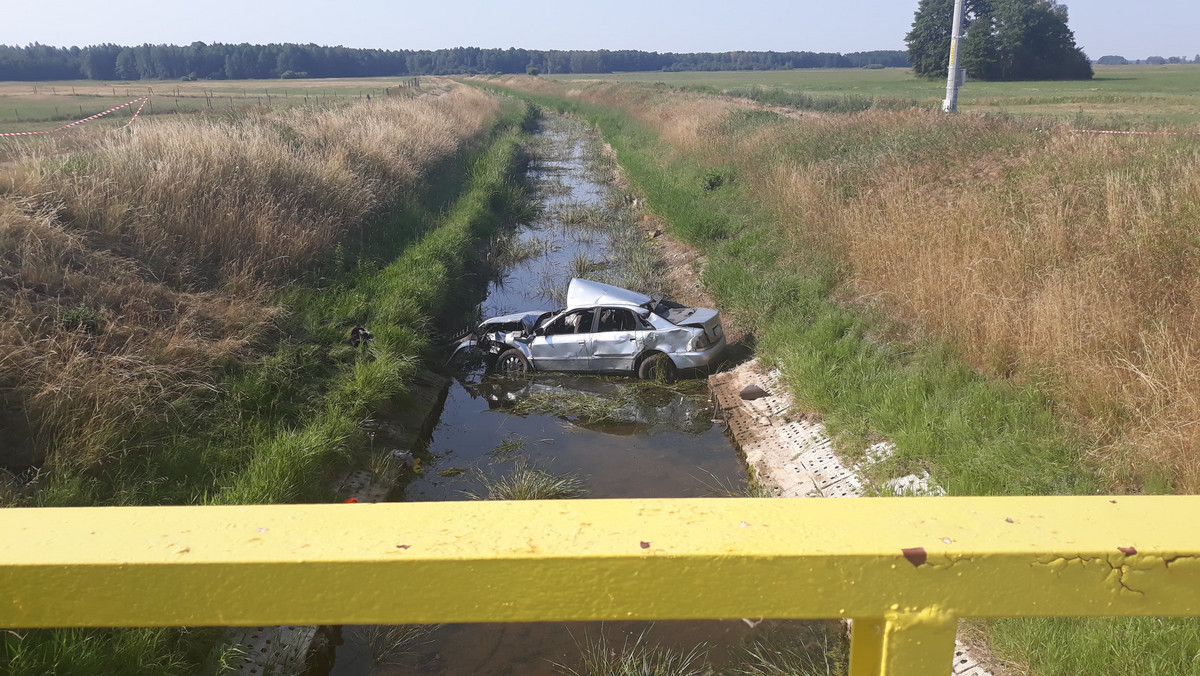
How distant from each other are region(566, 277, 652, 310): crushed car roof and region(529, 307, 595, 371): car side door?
18 cm

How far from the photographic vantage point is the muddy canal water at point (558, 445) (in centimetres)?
551

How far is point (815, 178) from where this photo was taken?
14.7 m

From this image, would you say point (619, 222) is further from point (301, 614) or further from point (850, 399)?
point (301, 614)

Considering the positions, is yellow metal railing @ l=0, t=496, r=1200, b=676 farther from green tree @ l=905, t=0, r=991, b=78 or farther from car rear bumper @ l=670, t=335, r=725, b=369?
green tree @ l=905, t=0, r=991, b=78

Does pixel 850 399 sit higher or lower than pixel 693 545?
lower

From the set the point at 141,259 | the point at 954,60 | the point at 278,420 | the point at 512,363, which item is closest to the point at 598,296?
the point at 512,363

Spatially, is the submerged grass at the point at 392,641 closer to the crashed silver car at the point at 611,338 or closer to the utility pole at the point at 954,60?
the crashed silver car at the point at 611,338

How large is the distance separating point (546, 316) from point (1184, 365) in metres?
7.93

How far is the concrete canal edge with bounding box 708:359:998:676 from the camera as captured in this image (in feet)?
24.1

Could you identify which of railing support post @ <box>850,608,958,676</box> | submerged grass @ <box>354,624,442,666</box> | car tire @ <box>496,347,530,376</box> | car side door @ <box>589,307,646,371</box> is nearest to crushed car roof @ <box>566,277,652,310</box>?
car side door @ <box>589,307,646,371</box>

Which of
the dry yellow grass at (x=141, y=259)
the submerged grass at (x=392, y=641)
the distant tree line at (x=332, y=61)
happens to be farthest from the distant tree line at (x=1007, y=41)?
the submerged grass at (x=392, y=641)

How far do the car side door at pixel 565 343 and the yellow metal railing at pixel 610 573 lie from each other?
9676 mm

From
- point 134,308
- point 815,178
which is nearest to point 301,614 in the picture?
point 134,308

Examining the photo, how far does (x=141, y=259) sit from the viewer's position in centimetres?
1008
